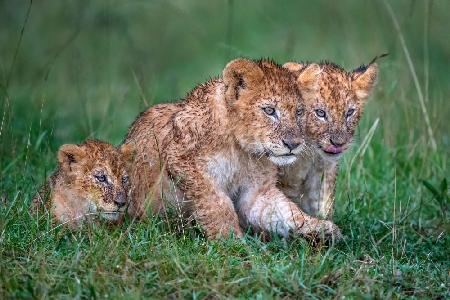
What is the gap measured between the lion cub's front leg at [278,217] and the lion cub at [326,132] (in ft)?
0.92

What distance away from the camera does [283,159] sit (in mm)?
7203

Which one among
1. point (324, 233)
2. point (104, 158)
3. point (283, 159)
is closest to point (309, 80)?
point (283, 159)

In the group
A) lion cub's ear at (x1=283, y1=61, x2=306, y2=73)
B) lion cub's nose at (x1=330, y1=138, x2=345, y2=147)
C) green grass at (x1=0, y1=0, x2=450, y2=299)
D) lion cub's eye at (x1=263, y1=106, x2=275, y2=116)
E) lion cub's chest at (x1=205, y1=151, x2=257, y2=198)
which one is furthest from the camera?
lion cub's ear at (x1=283, y1=61, x2=306, y2=73)

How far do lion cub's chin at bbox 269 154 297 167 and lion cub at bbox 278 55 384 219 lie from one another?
43 centimetres

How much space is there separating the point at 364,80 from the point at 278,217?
4.10 ft

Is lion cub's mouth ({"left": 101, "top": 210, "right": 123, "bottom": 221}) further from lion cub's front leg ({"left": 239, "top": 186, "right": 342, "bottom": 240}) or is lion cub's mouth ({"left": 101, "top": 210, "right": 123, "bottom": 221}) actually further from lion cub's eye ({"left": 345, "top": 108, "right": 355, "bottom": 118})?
lion cub's eye ({"left": 345, "top": 108, "right": 355, "bottom": 118})

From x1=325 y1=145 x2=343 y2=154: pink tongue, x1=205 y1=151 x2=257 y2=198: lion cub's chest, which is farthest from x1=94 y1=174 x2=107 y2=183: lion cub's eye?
x1=325 y1=145 x2=343 y2=154: pink tongue

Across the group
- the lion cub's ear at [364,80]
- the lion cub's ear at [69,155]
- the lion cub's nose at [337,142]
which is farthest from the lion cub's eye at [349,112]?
the lion cub's ear at [69,155]

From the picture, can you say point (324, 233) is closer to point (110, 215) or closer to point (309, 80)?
point (309, 80)

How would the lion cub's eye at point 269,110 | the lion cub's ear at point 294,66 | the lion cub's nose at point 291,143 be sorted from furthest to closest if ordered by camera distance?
the lion cub's ear at point 294,66
the lion cub's eye at point 269,110
the lion cub's nose at point 291,143

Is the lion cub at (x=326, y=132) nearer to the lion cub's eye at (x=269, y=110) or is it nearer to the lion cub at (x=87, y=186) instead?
the lion cub's eye at (x=269, y=110)

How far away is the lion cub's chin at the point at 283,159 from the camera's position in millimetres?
7195

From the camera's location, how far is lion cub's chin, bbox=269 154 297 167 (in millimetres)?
7195

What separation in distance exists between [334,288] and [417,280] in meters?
0.60
